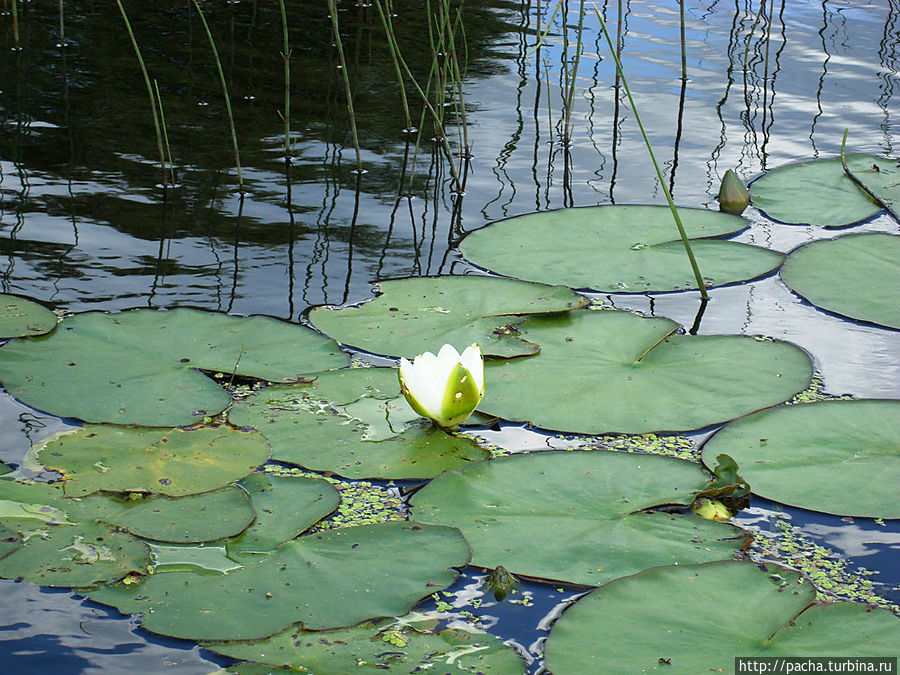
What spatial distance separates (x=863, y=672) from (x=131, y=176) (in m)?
3.61

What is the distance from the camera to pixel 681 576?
6.25 ft

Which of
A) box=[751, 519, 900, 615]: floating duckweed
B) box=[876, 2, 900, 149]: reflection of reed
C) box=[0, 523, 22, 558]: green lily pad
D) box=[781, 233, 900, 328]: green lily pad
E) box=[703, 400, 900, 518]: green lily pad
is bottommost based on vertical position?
box=[751, 519, 900, 615]: floating duckweed

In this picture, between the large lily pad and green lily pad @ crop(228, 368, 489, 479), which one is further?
green lily pad @ crop(228, 368, 489, 479)

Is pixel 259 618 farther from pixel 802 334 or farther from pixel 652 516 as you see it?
pixel 802 334

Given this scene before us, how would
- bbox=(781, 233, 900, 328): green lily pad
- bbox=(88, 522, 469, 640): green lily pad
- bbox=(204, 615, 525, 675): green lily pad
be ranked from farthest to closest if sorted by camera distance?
bbox=(781, 233, 900, 328): green lily pad < bbox=(88, 522, 469, 640): green lily pad < bbox=(204, 615, 525, 675): green lily pad

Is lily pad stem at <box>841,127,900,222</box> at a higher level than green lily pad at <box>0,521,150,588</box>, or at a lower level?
higher

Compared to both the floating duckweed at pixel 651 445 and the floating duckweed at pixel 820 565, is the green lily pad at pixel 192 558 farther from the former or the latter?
the floating duckweed at pixel 820 565

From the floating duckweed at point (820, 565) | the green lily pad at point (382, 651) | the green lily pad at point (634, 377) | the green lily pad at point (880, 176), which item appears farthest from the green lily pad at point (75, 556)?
the green lily pad at point (880, 176)

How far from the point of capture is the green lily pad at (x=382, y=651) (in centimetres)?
169

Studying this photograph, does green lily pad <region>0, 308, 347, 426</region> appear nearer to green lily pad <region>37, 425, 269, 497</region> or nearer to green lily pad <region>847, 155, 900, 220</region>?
green lily pad <region>37, 425, 269, 497</region>

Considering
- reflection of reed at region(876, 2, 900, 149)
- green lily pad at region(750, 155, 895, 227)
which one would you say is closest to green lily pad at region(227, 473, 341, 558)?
green lily pad at region(750, 155, 895, 227)

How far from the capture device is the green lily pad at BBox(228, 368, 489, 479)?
92.7 inches

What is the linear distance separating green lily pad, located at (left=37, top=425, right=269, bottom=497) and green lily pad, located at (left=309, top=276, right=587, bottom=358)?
65 centimetres

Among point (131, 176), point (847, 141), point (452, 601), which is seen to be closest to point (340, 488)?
point (452, 601)
